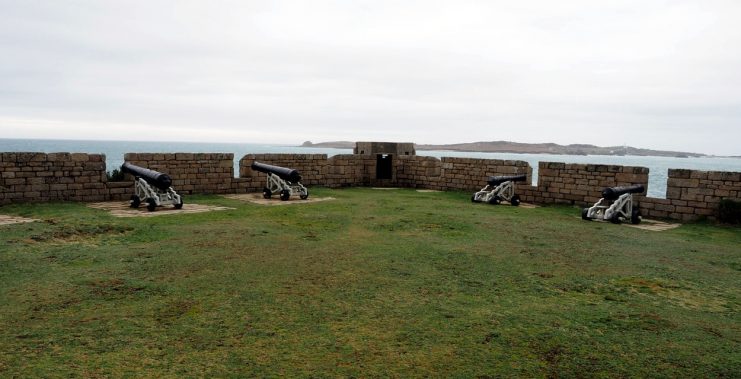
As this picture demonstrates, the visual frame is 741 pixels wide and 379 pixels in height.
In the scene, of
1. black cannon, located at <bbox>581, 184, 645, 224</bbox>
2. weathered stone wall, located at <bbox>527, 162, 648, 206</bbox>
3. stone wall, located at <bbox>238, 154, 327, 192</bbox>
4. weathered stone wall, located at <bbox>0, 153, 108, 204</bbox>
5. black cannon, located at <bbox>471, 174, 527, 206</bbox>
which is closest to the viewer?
black cannon, located at <bbox>581, 184, 645, 224</bbox>

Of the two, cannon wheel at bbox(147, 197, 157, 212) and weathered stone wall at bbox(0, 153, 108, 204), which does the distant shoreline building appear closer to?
weathered stone wall at bbox(0, 153, 108, 204)

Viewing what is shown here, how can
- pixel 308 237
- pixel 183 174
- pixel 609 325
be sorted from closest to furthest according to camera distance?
pixel 609 325 → pixel 308 237 → pixel 183 174

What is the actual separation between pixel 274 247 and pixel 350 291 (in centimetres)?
213

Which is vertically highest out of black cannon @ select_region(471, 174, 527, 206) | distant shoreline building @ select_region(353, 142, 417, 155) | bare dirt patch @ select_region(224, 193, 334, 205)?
distant shoreline building @ select_region(353, 142, 417, 155)

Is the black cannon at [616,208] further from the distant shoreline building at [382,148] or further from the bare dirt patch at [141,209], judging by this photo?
the distant shoreline building at [382,148]

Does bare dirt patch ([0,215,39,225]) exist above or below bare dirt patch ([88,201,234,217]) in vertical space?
below

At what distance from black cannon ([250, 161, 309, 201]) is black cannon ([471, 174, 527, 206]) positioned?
169 inches

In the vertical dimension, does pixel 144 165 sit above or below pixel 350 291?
above

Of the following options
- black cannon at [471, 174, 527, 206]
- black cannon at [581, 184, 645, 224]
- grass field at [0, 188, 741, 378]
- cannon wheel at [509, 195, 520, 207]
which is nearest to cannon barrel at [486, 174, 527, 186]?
black cannon at [471, 174, 527, 206]

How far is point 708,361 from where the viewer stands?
11.1 ft

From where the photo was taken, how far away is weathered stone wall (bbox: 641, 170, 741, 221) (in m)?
10.1

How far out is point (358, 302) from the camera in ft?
14.4

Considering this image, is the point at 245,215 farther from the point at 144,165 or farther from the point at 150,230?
the point at 144,165

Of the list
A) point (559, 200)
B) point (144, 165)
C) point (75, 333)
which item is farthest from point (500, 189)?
point (75, 333)
